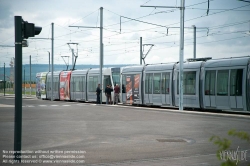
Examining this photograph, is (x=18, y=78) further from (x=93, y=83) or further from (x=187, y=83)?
(x=93, y=83)

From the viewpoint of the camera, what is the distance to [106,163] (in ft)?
32.3

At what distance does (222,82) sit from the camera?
2742 cm

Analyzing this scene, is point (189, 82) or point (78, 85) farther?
point (78, 85)

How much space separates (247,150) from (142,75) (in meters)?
25.5

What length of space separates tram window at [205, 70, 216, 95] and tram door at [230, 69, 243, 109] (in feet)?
6.40

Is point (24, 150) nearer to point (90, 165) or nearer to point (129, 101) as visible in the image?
point (90, 165)

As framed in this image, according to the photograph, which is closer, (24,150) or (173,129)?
(24,150)

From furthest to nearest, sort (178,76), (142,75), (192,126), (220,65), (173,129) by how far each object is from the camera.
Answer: (142,75)
(178,76)
(220,65)
(192,126)
(173,129)

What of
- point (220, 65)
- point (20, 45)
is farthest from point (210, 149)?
point (220, 65)

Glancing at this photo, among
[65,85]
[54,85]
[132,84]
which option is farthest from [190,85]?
[54,85]

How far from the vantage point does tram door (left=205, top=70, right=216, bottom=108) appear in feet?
93.0

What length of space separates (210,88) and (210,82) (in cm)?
36

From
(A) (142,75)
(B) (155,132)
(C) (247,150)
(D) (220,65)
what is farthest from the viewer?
(A) (142,75)

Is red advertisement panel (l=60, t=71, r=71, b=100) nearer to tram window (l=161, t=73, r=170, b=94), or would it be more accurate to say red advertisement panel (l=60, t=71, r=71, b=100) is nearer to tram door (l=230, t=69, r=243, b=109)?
tram window (l=161, t=73, r=170, b=94)
